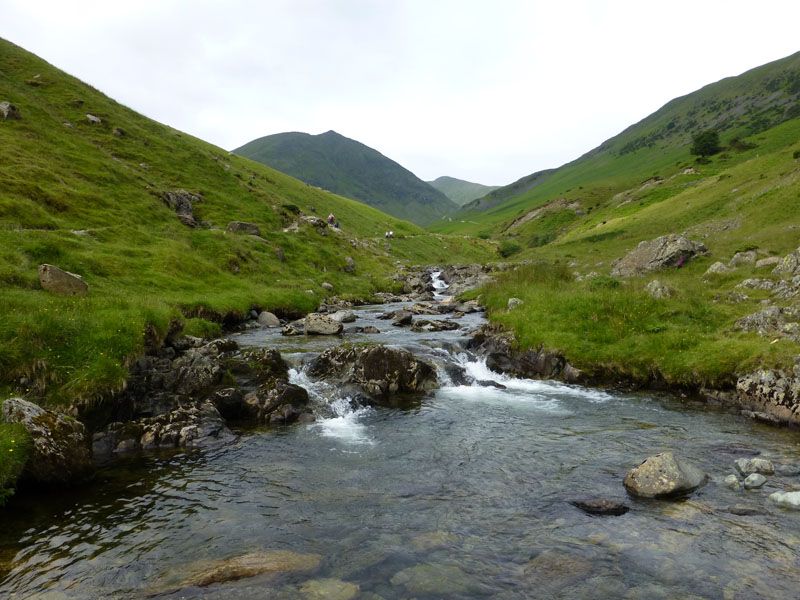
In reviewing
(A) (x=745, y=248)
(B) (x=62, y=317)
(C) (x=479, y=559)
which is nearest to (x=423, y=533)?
(C) (x=479, y=559)

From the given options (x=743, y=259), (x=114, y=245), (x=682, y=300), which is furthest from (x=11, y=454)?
(x=743, y=259)

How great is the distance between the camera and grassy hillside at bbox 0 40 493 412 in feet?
51.2

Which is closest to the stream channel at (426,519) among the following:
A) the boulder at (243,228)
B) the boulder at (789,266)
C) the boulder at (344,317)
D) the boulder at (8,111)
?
the boulder at (789,266)

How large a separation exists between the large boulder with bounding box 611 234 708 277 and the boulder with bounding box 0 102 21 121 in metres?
80.5

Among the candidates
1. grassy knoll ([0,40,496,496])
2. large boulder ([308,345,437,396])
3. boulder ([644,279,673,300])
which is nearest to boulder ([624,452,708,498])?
large boulder ([308,345,437,396])

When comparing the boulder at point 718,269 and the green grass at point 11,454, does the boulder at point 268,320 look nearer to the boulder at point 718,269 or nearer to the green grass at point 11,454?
the green grass at point 11,454

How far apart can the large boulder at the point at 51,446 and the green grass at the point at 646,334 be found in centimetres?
2136

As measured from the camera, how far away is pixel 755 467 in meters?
11.5

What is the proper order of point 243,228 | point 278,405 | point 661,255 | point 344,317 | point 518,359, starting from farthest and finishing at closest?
point 243,228, point 661,255, point 344,317, point 518,359, point 278,405

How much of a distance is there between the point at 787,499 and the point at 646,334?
13.2 m

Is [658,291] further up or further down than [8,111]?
further down

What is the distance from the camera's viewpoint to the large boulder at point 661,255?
38.8 m

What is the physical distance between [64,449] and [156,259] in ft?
96.8

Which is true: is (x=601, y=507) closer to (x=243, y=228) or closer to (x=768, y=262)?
(x=768, y=262)
